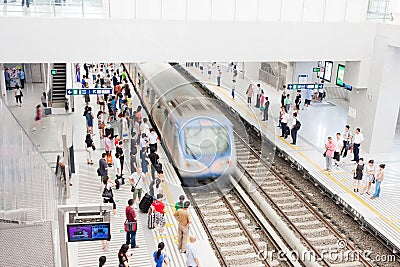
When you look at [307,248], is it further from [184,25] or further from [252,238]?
[184,25]

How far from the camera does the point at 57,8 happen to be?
46.2 feet

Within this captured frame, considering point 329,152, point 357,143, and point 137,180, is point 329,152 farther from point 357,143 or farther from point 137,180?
point 137,180

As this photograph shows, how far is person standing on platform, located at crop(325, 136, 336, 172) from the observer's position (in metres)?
14.4

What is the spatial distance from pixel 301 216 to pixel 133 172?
506 centimetres

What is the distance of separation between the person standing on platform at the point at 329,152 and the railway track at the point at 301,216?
1528 millimetres

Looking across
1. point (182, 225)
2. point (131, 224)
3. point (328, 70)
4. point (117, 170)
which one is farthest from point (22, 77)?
point (182, 225)

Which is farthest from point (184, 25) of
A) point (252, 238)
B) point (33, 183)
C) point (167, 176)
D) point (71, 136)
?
point (33, 183)

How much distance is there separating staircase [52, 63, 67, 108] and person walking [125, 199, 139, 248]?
41.4 ft

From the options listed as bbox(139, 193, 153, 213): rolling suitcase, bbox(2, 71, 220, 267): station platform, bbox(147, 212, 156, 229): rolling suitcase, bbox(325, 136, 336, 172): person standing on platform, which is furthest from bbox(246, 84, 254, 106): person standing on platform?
bbox(147, 212, 156, 229): rolling suitcase

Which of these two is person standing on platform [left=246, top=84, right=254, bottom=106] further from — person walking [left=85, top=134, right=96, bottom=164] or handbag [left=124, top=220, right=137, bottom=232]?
handbag [left=124, top=220, right=137, bottom=232]

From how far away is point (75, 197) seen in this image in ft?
41.1

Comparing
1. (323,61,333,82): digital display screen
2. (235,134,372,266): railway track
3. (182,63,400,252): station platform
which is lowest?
(235,134,372,266): railway track

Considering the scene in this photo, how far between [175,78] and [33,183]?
44.6ft

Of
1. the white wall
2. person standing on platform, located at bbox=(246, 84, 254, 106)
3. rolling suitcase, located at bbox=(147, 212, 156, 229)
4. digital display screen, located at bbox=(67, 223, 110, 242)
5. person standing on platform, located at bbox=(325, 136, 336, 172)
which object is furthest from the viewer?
person standing on platform, located at bbox=(246, 84, 254, 106)
